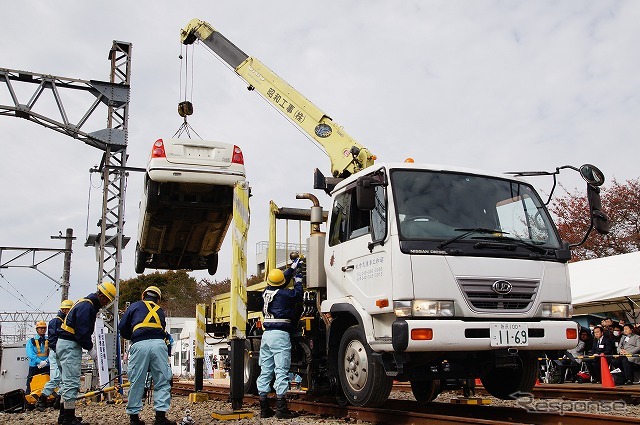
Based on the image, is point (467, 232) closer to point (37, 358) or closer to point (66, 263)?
point (37, 358)

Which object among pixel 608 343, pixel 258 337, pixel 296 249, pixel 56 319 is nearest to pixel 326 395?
pixel 258 337

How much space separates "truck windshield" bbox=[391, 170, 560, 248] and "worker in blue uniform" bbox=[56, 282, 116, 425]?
3.79 m

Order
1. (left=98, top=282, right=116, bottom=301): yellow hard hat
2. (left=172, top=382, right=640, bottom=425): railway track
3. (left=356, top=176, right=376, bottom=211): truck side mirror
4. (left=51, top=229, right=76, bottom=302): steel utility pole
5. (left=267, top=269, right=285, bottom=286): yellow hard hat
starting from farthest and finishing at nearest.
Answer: (left=51, top=229, right=76, bottom=302): steel utility pole, (left=267, top=269, right=285, bottom=286): yellow hard hat, (left=98, top=282, right=116, bottom=301): yellow hard hat, (left=356, top=176, right=376, bottom=211): truck side mirror, (left=172, top=382, right=640, bottom=425): railway track

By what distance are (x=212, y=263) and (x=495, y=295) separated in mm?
7146

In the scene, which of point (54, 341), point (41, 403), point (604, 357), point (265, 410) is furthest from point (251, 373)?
point (604, 357)

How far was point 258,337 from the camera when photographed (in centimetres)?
950

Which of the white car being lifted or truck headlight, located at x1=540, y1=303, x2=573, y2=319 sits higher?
the white car being lifted

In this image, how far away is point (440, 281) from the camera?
19.6 feet

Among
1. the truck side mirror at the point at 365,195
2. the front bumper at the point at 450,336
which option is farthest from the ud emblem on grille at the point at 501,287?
the truck side mirror at the point at 365,195

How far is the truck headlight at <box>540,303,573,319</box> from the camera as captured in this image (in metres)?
6.34

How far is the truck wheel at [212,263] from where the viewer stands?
1215 cm

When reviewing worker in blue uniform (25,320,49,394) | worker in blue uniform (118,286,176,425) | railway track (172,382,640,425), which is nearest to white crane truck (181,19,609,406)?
railway track (172,382,640,425)

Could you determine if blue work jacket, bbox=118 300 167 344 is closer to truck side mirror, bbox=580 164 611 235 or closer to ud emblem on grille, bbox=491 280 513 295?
ud emblem on grille, bbox=491 280 513 295

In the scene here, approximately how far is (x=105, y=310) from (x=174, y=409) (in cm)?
650
